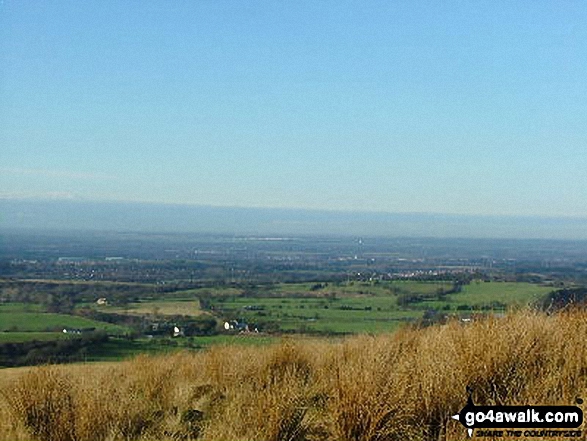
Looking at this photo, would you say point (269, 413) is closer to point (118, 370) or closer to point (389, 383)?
point (389, 383)

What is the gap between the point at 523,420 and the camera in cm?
521

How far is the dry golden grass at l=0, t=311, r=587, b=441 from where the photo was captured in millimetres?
5555

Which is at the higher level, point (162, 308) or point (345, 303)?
point (345, 303)

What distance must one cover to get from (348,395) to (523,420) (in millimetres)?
1325

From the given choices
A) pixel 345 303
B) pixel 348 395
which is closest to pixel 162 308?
pixel 345 303

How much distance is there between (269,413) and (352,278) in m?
40.7

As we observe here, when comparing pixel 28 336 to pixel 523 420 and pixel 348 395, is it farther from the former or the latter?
pixel 523 420

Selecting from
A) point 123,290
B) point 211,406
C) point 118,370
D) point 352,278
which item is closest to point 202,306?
point 123,290

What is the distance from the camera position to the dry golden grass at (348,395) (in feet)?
18.2

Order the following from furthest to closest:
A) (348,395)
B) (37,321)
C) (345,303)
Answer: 1. (345,303)
2. (37,321)
3. (348,395)

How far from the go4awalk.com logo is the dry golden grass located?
0.15 meters

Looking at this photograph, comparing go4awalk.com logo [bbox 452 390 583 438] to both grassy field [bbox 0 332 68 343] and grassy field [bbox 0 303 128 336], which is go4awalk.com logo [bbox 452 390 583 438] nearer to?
grassy field [bbox 0 332 68 343]

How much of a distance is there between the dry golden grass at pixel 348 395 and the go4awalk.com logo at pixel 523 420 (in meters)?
0.15

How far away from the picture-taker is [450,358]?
6.42 meters
